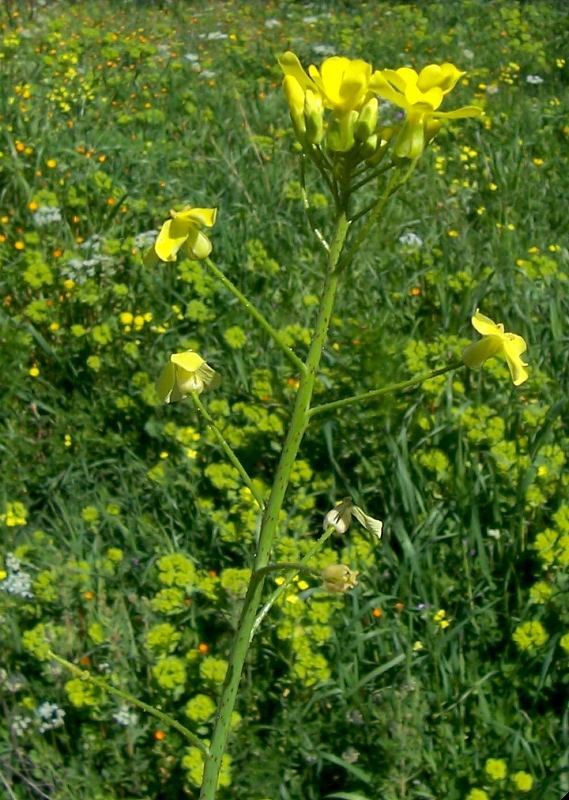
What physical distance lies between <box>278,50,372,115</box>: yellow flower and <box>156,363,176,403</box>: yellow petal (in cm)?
35

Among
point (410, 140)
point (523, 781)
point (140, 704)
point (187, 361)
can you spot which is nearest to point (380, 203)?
point (410, 140)

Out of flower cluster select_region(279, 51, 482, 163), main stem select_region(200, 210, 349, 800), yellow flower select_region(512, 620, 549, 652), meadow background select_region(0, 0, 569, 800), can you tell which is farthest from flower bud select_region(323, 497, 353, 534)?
yellow flower select_region(512, 620, 549, 652)

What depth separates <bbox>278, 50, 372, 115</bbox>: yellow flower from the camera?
3.78 ft

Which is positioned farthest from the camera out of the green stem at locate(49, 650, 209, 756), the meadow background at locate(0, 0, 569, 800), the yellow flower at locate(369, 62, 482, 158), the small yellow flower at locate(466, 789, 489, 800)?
the meadow background at locate(0, 0, 569, 800)

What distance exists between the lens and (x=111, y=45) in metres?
5.95

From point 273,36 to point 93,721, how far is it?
5.65 m

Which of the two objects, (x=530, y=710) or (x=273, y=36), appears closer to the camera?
(x=530, y=710)

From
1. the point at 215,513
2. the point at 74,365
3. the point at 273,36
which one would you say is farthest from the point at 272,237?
the point at 273,36

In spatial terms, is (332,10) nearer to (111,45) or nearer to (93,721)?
(111,45)

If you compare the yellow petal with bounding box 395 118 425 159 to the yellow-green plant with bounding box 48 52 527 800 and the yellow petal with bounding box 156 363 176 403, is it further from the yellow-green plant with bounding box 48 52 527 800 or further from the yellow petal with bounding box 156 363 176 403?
the yellow petal with bounding box 156 363 176 403

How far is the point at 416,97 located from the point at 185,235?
29 centimetres

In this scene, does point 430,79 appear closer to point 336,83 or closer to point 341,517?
point 336,83

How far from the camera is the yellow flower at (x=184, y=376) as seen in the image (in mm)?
1312

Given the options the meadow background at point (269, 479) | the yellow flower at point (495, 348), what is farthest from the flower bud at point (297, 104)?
the meadow background at point (269, 479)
